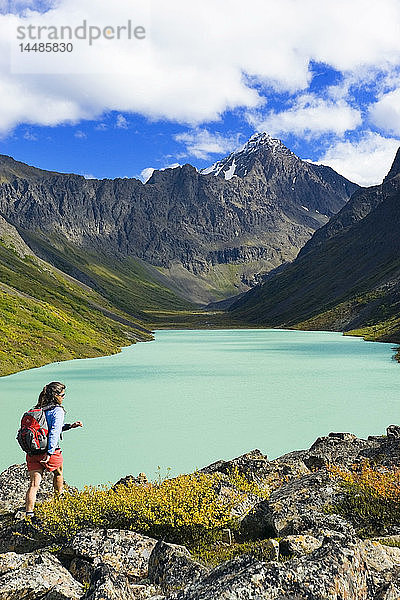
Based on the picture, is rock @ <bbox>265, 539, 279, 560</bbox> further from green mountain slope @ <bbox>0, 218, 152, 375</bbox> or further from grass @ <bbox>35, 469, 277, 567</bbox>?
green mountain slope @ <bbox>0, 218, 152, 375</bbox>

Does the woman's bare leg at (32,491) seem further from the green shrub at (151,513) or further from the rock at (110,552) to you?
the rock at (110,552)

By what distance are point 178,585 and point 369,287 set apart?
194 meters

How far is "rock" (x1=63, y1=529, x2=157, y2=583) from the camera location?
9.58 m

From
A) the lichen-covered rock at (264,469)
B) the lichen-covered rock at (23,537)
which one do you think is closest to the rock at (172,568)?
the lichen-covered rock at (23,537)

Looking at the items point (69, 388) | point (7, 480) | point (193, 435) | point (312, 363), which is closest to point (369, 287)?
point (312, 363)

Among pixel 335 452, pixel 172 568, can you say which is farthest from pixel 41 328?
pixel 172 568

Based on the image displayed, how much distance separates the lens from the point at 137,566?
9.73 m

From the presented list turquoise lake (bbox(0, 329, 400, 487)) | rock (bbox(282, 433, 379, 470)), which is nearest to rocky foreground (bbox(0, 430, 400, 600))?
rock (bbox(282, 433, 379, 470))

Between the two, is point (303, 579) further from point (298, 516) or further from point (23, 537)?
point (23, 537)

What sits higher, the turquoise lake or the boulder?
the boulder

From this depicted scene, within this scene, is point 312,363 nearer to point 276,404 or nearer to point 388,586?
point 276,404

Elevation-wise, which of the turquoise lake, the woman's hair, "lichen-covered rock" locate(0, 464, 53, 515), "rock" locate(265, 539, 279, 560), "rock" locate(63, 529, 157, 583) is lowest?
the turquoise lake

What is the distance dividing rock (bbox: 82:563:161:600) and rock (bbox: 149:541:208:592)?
284 millimetres

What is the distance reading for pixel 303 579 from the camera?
7.06m
